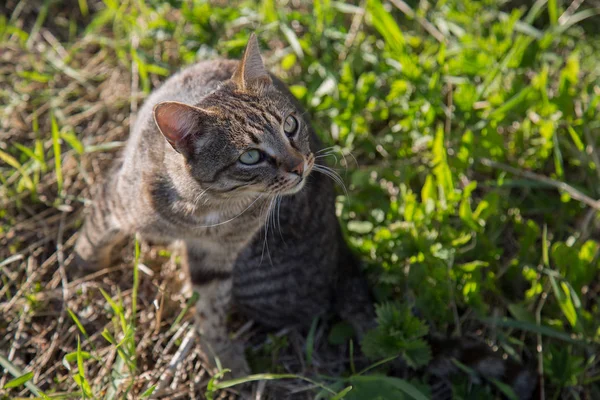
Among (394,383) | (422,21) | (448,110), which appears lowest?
(394,383)

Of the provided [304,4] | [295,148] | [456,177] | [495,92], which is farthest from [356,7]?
[295,148]

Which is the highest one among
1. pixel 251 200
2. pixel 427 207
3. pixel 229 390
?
pixel 251 200

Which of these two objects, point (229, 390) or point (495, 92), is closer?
point (229, 390)

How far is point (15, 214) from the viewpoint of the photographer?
11.4ft

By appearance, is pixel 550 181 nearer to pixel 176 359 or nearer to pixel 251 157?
pixel 251 157

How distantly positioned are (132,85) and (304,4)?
4.74 ft

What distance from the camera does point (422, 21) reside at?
13.4 ft

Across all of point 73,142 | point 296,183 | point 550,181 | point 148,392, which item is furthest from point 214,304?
point 550,181

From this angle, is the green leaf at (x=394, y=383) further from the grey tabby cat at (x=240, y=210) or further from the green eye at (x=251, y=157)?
the green eye at (x=251, y=157)

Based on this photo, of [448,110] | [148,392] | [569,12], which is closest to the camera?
[148,392]

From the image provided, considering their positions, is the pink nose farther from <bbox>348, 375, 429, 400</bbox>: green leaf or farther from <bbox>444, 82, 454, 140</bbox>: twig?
<bbox>444, 82, 454, 140</bbox>: twig

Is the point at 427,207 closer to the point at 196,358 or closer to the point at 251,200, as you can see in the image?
the point at 251,200

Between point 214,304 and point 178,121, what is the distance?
3.84 ft

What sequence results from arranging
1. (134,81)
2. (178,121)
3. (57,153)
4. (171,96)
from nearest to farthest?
(178,121) → (171,96) → (57,153) → (134,81)
